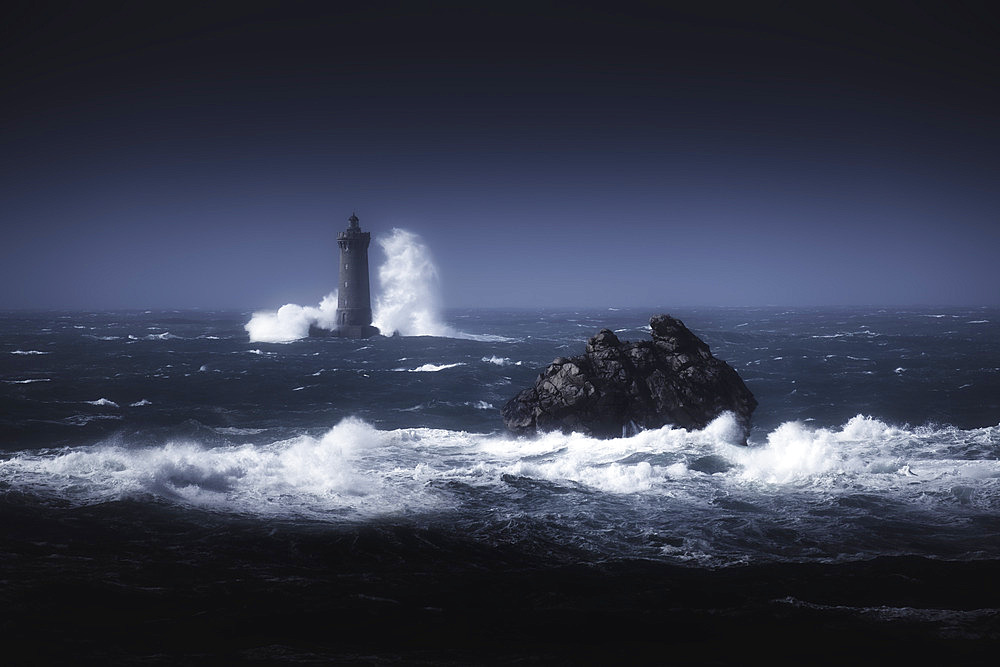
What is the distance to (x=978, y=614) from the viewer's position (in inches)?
575

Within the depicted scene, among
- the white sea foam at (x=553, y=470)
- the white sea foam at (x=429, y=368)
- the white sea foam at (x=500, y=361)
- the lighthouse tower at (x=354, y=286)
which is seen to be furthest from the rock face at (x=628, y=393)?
the lighthouse tower at (x=354, y=286)

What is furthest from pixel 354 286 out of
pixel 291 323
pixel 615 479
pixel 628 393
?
pixel 615 479

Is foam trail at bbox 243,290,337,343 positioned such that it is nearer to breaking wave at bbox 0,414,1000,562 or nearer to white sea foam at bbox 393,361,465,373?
white sea foam at bbox 393,361,465,373

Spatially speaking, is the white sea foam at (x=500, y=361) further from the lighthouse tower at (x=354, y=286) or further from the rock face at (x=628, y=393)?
the lighthouse tower at (x=354, y=286)

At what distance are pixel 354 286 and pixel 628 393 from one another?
7254 cm

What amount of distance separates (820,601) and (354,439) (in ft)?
84.7

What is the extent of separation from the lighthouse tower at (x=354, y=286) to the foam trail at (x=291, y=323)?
4.79 meters

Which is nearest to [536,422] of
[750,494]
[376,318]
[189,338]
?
[750,494]

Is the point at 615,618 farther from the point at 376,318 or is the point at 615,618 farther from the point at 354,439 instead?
the point at 376,318

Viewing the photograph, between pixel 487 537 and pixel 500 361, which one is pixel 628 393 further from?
pixel 500 361

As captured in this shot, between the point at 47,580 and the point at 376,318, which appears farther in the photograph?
the point at 376,318

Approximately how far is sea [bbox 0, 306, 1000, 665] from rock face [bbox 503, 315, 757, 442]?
49.5 inches

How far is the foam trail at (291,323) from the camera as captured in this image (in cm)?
10594

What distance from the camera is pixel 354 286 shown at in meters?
99.8
